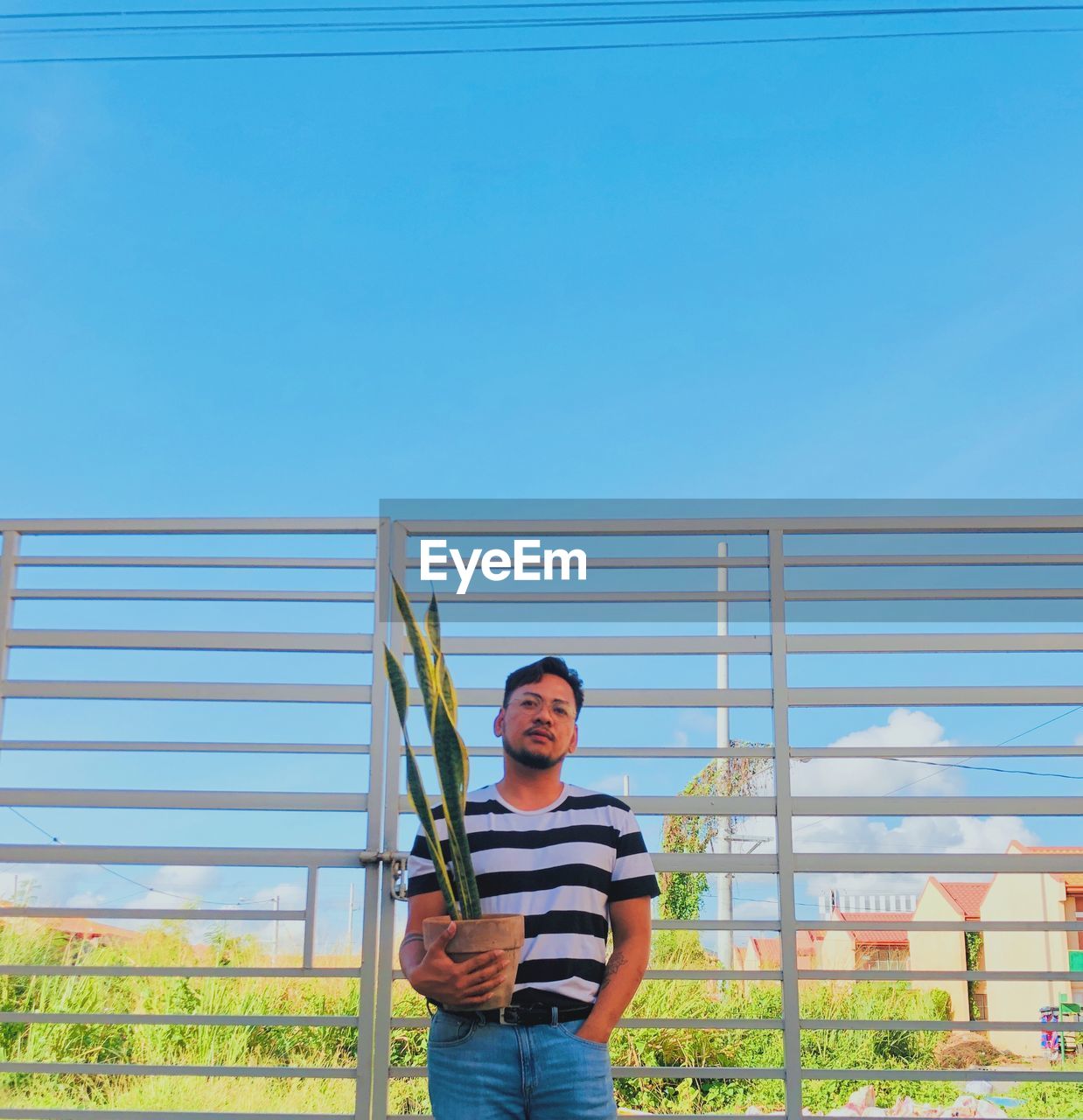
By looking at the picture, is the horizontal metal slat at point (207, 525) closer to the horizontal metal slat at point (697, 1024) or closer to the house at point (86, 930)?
the house at point (86, 930)

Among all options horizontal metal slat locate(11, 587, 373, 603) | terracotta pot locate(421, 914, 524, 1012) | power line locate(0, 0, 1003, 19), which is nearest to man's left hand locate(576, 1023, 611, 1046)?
terracotta pot locate(421, 914, 524, 1012)

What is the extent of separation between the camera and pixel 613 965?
8.11 ft

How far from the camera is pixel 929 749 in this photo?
320cm

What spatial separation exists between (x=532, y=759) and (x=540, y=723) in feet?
0.25

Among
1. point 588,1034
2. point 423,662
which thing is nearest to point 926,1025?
point 588,1034

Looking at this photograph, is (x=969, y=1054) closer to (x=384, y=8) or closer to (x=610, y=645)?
(x=610, y=645)

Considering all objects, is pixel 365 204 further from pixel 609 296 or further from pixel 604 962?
pixel 604 962

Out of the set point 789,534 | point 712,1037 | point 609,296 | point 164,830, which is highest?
point 609,296

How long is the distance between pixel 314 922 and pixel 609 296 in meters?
5.86

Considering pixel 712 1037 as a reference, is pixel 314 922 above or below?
above

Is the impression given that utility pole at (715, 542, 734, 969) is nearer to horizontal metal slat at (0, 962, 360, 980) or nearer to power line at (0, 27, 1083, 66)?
horizontal metal slat at (0, 962, 360, 980)

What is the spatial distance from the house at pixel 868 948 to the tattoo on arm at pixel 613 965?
1009 mm

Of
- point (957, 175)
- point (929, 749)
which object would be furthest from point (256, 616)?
point (957, 175)

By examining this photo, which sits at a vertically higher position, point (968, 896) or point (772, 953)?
point (968, 896)
